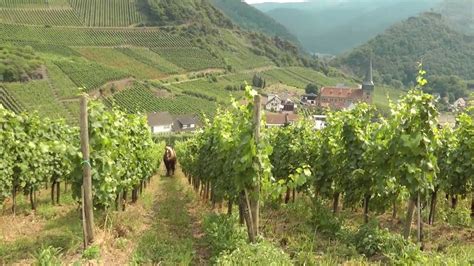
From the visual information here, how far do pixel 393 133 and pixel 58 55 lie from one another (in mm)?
98648

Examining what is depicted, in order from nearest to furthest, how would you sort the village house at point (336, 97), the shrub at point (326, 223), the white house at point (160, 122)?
the shrub at point (326, 223), the white house at point (160, 122), the village house at point (336, 97)

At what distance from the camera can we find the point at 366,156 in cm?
1060

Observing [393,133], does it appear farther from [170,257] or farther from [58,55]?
[58,55]

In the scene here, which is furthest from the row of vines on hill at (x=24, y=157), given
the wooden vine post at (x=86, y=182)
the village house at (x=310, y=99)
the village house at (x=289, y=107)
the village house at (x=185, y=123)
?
the village house at (x=310, y=99)

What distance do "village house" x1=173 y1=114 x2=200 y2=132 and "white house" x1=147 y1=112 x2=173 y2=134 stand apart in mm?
1371

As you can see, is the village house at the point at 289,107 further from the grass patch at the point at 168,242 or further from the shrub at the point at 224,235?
the shrub at the point at 224,235

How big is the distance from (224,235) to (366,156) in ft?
13.3

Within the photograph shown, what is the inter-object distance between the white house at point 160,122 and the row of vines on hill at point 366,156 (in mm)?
59479

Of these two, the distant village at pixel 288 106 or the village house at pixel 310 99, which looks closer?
the distant village at pixel 288 106

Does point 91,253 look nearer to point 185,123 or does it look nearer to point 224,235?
point 224,235

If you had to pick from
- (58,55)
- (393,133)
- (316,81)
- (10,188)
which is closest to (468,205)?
(393,133)

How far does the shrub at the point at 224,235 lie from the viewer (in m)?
8.52

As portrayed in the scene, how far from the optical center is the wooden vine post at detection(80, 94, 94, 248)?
7.76m

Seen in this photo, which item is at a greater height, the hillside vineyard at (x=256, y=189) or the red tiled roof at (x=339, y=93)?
the red tiled roof at (x=339, y=93)
